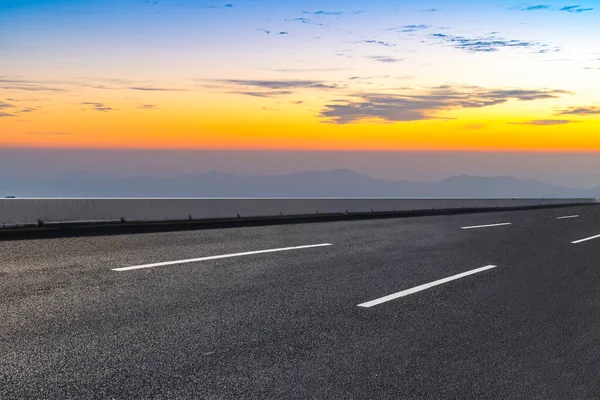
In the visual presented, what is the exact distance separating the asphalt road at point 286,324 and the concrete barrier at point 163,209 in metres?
2.59

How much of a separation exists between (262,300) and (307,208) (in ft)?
43.6

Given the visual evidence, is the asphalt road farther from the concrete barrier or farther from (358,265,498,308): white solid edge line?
the concrete barrier

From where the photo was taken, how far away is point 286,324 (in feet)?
20.4

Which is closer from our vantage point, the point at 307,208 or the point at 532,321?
the point at 532,321

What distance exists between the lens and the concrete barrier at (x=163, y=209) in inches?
523

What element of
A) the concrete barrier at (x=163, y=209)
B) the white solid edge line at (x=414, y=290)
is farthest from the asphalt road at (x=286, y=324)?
the concrete barrier at (x=163, y=209)

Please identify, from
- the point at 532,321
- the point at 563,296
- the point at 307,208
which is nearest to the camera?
the point at 532,321

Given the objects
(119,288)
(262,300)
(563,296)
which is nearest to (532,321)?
(563,296)

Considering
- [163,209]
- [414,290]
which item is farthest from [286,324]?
[163,209]

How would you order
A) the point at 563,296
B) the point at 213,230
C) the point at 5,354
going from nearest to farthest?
the point at 5,354, the point at 563,296, the point at 213,230

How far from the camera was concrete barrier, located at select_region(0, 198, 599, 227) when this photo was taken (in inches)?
523

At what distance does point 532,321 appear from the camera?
277 inches

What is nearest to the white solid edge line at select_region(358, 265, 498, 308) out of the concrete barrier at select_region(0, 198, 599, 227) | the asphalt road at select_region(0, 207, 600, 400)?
the asphalt road at select_region(0, 207, 600, 400)

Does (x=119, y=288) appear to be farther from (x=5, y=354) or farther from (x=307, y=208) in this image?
(x=307, y=208)
